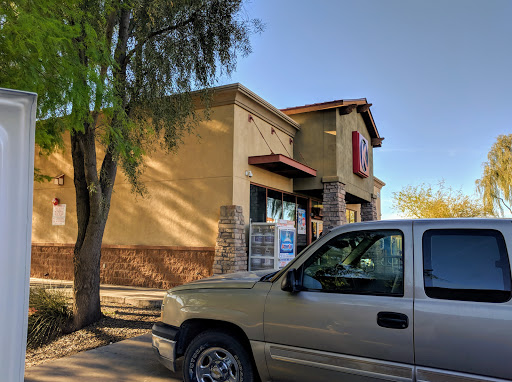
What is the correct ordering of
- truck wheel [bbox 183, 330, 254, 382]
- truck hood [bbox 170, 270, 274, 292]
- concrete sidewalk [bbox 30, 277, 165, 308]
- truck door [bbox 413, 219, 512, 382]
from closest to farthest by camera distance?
truck door [bbox 413, 219, 512, 382] < truck wheel [bbox 183, 330, 254, 382] < truck hood [bbox 170, 270, 274, 292] < concrete sidewalk [bbox 30, 277, 165, 308]

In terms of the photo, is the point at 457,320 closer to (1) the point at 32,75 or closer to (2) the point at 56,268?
(1) the point at 32,75

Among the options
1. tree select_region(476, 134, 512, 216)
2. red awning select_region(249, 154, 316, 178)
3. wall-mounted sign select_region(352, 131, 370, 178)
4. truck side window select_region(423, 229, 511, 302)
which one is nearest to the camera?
truck side window select_region(423, 229, 511, 302)

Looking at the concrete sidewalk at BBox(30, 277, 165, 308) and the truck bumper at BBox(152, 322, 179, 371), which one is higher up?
the truck bumper at BBox(152, 322, 179, 371)

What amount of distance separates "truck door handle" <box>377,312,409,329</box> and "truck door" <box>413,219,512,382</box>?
3.4 inches

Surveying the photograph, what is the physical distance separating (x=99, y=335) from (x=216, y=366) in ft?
13.1

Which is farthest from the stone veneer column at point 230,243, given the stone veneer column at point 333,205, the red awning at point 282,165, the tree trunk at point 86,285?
the stone veneer column at point 333,205

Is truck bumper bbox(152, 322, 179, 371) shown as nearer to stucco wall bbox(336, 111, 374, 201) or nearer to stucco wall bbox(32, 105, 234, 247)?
stucco wall bbox(32, 105, 234, 247)

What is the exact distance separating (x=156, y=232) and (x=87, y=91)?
303 inches

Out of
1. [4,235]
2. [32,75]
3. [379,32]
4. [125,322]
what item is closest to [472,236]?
[4,235]

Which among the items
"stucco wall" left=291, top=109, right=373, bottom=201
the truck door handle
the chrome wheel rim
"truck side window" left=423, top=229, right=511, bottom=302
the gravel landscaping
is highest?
"stucco wall" left=291, top=109, right=373, bottom=201

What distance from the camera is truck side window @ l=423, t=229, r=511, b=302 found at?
300 centimetres

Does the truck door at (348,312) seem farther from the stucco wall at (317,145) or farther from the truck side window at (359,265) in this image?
the stucco wall at (317,145)

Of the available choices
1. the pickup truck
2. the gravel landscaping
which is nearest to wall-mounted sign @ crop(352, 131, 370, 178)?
the gravel landscaping

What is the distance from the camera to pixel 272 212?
1405cm
